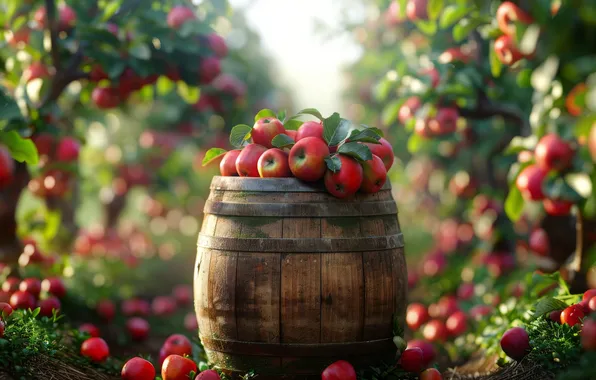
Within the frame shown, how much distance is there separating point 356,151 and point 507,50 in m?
1.40

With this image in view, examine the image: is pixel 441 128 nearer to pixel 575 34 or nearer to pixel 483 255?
pixel 483 255

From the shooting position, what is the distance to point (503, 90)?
5129 mm

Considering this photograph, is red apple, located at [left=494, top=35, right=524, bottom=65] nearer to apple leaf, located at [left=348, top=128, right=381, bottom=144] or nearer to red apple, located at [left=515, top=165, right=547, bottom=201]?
red apple, located at [left=515, top=165, right=547, bottom=201]

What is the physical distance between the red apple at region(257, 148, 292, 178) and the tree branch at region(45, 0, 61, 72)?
2.16m

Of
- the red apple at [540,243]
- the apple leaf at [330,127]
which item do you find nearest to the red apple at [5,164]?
the apple leaf at [330,127]

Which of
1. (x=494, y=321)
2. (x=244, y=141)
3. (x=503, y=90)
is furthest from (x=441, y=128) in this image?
(x=244, y=141)

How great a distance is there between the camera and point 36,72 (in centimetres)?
476

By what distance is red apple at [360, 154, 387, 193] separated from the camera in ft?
10.5

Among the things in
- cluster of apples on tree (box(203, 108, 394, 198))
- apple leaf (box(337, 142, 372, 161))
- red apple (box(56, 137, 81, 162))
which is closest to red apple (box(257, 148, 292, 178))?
cluster of apples on tree (box(203, 108, 394, 198))

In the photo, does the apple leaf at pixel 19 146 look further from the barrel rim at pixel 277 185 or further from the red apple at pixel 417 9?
the red apple at pixel 417 9

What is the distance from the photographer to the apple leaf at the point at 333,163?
3052 millimetres

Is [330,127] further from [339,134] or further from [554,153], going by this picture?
[554,153]

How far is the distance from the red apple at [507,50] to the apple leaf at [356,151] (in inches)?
52.9

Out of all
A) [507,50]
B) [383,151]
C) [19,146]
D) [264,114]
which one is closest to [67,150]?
[19,146]
